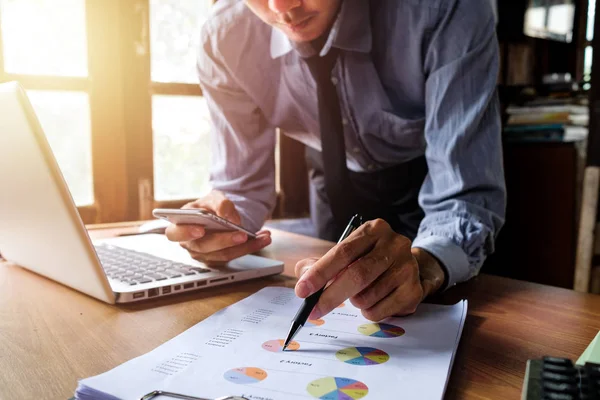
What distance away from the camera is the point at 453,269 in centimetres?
68

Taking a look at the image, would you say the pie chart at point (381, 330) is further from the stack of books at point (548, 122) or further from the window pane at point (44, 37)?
the stack of books at point (548, 122)

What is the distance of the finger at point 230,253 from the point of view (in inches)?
30.4

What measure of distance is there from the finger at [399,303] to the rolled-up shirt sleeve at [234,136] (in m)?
0.62

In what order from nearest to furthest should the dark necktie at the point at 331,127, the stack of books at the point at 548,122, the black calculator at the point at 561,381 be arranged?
the black calculator at the point at 561,381, the dark necktie at the point at 331,127, the stack of books at the point at 548,122

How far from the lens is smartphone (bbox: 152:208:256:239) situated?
69cm

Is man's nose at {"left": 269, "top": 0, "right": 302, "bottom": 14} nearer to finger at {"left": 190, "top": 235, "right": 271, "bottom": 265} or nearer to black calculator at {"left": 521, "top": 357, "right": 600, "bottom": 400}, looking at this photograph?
finger at {"left": 190, "top": 235, "right": 271, "bottom": 265}

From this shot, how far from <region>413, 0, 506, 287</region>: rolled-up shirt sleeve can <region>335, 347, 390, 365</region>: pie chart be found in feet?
0.94

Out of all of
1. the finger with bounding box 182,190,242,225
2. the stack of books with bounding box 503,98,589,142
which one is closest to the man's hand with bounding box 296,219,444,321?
the finger with bounding box 182,190,242,225

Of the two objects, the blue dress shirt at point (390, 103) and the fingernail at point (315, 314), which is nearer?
the fingernail at point (315, 314)

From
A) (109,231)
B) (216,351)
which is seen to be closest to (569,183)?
(109,231)

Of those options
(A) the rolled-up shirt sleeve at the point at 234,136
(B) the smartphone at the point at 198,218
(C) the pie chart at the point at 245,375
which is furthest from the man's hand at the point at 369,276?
(A) the rolled-up shirt sleeve at the point at 234,136

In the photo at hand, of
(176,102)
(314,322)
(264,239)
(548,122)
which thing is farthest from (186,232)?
(548,122)

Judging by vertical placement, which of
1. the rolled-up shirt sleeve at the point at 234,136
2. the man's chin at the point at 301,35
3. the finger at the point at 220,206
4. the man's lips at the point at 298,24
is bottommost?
the finger at the point at 220,206

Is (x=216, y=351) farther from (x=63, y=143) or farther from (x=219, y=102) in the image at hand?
(x=63, y=143)
